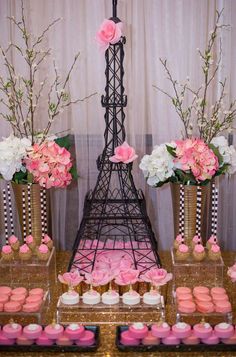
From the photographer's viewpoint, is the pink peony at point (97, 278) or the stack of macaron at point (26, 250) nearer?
the pink peony at point (97, 278)

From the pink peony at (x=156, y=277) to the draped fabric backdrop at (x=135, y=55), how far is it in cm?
76

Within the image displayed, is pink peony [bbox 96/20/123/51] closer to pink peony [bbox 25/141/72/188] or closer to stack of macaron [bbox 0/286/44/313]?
pink peony [bbox 25/141/72/188]

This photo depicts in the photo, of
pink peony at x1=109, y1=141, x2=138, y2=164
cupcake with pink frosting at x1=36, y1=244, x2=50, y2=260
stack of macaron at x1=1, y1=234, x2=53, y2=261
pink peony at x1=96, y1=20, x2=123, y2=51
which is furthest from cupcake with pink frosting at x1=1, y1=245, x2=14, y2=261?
pink peony at x1=96, y1=20, x2=123, y2=51

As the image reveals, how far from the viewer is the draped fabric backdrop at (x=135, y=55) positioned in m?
2.75

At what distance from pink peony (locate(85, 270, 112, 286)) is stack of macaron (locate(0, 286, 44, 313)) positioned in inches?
7.0

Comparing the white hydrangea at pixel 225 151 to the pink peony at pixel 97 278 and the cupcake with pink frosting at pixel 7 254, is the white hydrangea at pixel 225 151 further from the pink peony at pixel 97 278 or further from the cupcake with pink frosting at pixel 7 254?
the cupcake with pink frosting at pixel 7 254

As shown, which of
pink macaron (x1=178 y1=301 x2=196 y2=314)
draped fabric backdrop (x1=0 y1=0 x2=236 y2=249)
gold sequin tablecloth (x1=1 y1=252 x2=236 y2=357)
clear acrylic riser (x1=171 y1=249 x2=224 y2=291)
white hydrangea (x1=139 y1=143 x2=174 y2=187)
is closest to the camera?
gold sequin tablecloth (x1=1 y1=252 x2=236 y2=357)

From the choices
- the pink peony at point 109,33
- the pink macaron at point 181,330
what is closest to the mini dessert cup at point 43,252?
the pink macaron at point 181,330

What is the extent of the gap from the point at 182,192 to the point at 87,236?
1.48 ft

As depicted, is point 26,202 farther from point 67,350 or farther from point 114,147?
point 67,350

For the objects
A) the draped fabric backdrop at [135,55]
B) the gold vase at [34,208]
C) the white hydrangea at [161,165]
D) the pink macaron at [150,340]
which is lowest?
the pink macaron at [150,340]

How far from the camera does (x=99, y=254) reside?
97.3 inches

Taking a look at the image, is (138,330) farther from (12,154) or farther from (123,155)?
(12,154)

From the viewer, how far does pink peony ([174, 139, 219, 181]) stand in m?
2.26
